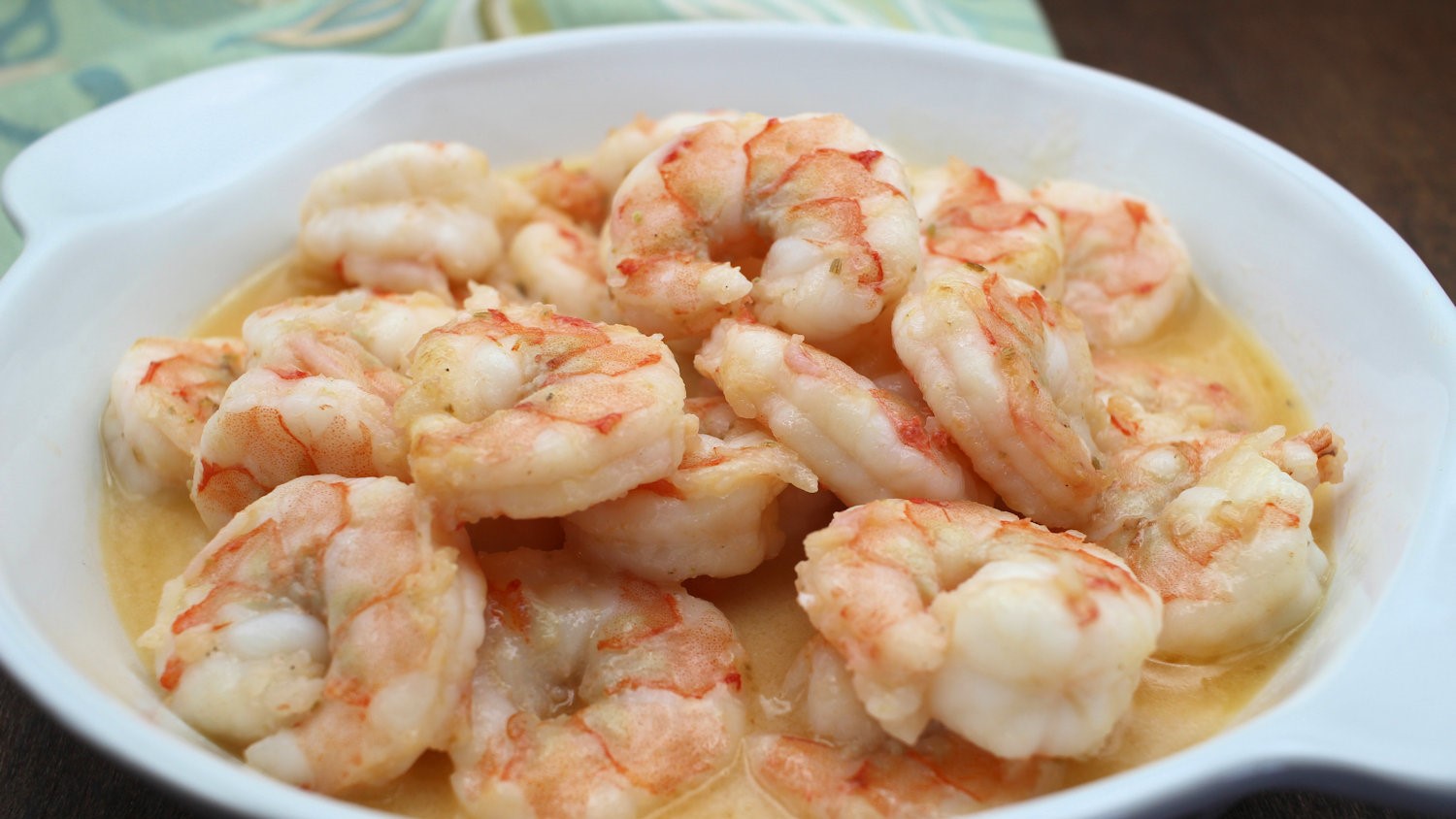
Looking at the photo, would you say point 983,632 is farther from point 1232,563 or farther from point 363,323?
point 363,323

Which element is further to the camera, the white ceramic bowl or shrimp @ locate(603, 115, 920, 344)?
shrimp @ locate(603, 115, 920, 344)

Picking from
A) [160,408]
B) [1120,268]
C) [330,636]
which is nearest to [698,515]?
[330,636]

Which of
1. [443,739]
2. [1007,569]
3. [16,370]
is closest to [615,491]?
[443,739]

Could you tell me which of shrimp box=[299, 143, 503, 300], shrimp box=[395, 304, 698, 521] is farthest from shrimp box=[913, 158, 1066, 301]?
shrimp box=[299, 143, 503, 300]

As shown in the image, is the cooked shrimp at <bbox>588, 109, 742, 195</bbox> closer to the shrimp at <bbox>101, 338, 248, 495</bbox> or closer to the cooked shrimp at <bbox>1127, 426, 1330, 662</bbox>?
the shrimp at <bbox>101, 338, 248, 495</bbox>

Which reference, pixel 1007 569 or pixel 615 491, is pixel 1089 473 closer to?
pixel 1007 569
